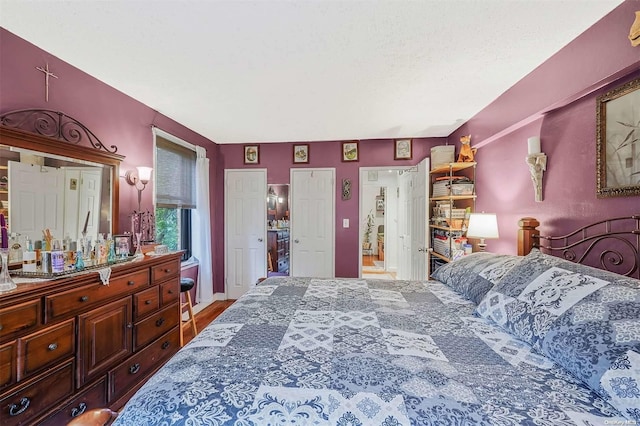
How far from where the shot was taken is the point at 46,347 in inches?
53.6

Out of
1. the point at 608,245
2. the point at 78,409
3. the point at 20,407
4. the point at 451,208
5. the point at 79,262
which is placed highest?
the point at 451,208

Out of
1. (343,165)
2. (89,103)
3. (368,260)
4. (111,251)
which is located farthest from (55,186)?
(368,260)

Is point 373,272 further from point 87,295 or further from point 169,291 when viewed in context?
point 87,295

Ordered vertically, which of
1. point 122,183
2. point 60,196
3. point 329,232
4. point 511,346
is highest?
point 122,183

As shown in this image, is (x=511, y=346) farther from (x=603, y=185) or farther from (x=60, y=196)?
(x=60, y=196)

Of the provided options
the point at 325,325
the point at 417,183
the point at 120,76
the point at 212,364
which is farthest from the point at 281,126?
the point at 212,364

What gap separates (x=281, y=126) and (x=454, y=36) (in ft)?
6.92

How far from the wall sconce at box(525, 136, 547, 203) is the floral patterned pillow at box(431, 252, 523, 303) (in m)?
0.57

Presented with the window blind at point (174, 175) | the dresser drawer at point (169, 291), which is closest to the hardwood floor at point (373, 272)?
the window blind at point (174, 175)

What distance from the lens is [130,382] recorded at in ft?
6.20

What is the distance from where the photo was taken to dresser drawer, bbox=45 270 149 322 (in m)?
1.40

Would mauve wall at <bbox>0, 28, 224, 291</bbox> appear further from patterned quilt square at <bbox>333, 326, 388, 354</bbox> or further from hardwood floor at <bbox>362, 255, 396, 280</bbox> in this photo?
hardwood floor at <bbox>362, 255, 396, 280</bbox>

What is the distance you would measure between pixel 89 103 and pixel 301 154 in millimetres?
2506

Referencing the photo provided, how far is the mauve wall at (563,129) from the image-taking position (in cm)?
137
